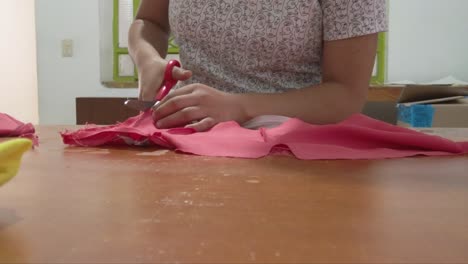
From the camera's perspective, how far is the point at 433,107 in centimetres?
139

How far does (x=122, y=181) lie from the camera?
396 millimetres

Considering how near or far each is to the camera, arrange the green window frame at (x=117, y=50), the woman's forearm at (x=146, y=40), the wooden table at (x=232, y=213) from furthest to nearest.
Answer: the green window frame at (x=117, y=50) < the woman's forearm at (x=146, y=40) < the wooden table at (x=232, y=213)

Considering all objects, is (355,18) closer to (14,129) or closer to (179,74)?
(179,74)

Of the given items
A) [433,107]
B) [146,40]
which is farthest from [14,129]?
[433,107]

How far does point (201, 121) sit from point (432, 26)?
1985mm

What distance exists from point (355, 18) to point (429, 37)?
70.5 inches

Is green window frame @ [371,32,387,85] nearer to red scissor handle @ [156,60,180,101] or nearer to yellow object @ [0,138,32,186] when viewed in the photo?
red scissor handle @ [156,60,180,101]

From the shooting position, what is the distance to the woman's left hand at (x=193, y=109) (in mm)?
666

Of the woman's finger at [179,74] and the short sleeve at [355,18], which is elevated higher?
the short sleeve at [355,18]

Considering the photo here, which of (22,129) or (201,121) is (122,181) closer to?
(201,121)

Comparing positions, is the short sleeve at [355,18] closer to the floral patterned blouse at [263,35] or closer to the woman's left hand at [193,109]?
the floral patterned blouse at [263,35]

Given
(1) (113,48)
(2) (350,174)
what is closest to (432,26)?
(1) (113,48)

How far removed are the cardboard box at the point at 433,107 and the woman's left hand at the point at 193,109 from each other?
0.91 meters

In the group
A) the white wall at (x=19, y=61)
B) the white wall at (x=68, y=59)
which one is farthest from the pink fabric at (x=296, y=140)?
the white wall at (x=19, y=61)
